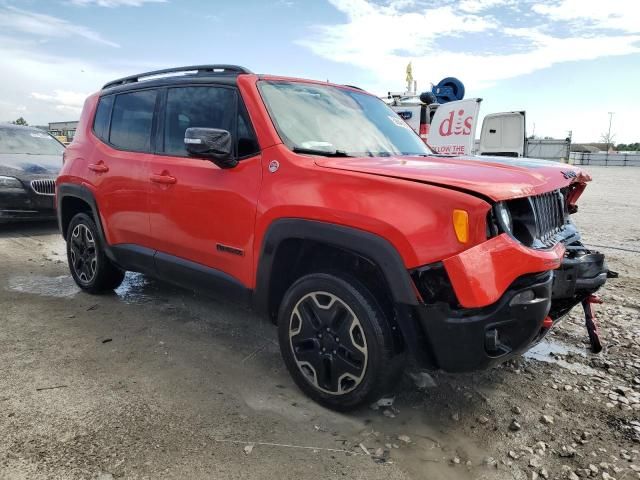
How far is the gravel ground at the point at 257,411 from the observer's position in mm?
2375

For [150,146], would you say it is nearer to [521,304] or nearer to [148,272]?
[148,272]

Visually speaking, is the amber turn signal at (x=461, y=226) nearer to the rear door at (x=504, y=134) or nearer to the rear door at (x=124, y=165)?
the rear door at (x=124, y=165)

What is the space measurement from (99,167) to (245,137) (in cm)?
183

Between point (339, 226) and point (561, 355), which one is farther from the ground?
point (339, 226)

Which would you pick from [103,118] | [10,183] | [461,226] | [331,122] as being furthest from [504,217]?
[10,183]

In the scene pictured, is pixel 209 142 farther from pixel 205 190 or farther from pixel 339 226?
pixel 339 226

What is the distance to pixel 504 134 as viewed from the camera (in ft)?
34.7

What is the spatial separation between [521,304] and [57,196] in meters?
4.41

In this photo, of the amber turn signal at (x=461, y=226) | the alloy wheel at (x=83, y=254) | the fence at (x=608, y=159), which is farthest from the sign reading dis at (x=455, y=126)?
the fence at (x=608, y=159)

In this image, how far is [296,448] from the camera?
8.16ft

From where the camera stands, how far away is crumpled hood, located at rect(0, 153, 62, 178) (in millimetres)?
7621

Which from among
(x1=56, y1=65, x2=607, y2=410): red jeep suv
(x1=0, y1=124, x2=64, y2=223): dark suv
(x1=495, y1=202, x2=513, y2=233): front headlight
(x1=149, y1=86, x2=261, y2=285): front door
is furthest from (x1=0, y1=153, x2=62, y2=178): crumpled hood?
(x1=495, y1=202, x2=513, y2=233): front headlight

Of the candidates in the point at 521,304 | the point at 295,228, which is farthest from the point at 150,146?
the point at 521,304

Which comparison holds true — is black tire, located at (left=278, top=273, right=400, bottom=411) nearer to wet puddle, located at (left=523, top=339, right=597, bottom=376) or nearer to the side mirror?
the side mirror
